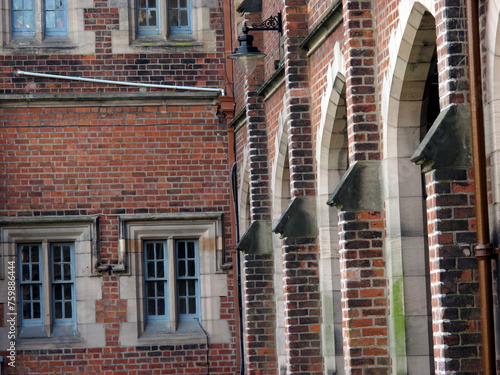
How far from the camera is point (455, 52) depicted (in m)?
7.84

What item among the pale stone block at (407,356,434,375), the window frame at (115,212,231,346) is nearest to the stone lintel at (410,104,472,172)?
the pale stone block at (407,356,434,375)

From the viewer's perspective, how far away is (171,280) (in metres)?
18.3

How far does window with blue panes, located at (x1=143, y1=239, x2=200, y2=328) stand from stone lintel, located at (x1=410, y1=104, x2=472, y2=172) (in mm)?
10860

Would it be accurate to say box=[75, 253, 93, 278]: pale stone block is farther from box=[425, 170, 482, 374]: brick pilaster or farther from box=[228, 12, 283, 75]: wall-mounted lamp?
box=[425, 170, 482, 374]: brick pilaster

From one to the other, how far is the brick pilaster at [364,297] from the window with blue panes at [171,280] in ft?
26.0

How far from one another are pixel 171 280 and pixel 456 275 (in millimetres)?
10668

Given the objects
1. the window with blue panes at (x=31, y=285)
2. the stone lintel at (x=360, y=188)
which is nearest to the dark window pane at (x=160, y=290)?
the window with blue panes at (x=31, y=285)

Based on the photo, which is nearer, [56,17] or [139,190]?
[139,190]

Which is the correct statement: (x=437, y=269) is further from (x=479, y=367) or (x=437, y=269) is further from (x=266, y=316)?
(x=266, y=316)

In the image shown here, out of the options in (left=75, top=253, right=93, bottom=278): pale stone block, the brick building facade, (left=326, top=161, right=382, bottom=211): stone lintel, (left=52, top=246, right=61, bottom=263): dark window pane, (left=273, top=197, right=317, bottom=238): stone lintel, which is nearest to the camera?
(left=326, top=161, right=382, bottom=211): stone lintel

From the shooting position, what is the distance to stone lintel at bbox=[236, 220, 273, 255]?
15.9 m

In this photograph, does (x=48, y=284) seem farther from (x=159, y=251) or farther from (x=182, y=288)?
(x=182, y=288)

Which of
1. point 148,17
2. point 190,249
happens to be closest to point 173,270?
point 190,249

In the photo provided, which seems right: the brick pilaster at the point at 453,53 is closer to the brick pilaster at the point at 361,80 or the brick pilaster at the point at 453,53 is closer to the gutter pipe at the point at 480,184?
the gutter pipe at the point at 480,184
